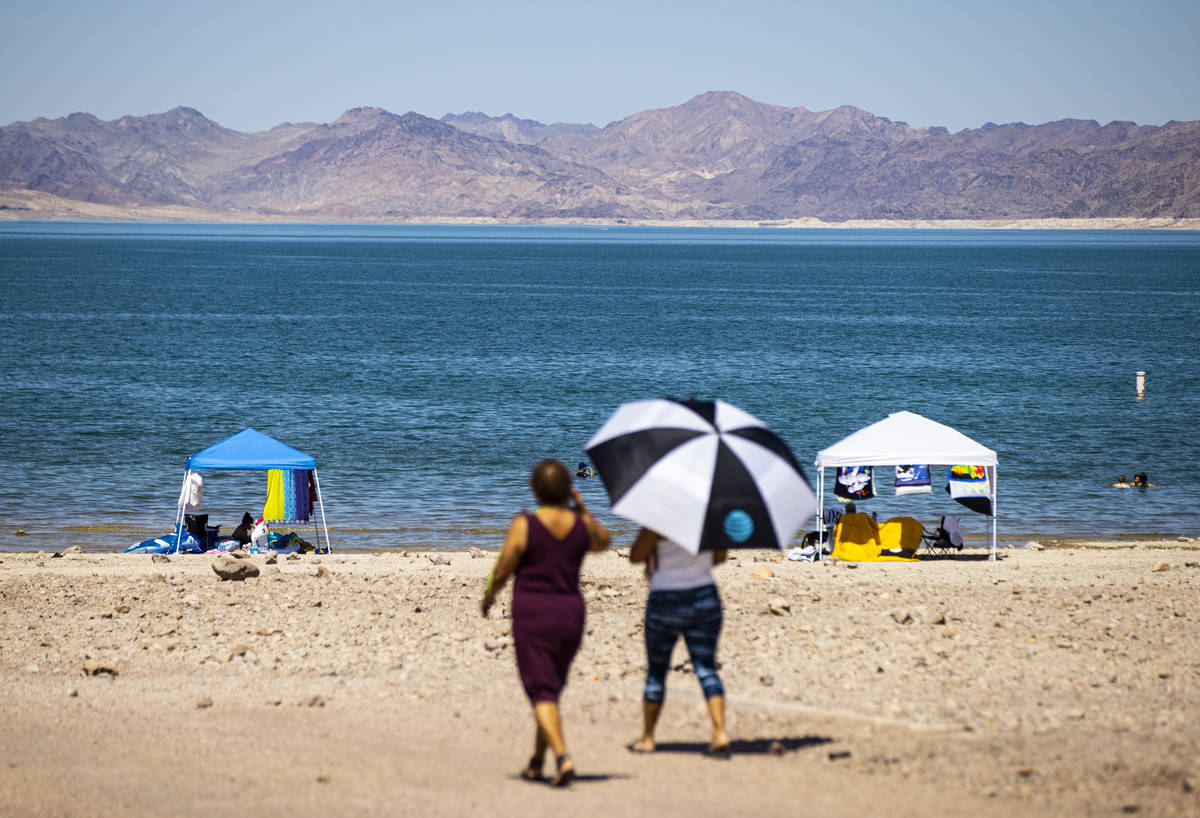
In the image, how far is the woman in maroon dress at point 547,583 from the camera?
261 inches

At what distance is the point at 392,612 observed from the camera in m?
12.6

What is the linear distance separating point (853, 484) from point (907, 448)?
100cm

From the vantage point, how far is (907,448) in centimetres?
1669

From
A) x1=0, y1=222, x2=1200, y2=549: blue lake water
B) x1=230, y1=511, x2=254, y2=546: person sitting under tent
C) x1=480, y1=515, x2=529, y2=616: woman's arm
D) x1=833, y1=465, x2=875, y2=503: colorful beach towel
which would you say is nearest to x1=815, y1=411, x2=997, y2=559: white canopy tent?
x1=833, y1=465, x2=875, y2=503: colorful beach towel

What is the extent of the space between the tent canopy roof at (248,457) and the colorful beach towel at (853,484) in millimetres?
7321

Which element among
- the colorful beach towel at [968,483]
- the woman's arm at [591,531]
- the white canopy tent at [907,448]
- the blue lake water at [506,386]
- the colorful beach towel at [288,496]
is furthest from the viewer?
the blue lake water at [506,386]

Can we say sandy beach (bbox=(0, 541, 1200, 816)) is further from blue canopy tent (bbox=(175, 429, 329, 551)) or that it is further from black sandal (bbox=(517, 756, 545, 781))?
blue canopy tent (bbox=(175, 429, 329, 551))

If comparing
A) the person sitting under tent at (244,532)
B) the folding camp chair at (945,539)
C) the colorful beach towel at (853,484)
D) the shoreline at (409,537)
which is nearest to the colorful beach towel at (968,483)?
the folding camp chair at (945,539)

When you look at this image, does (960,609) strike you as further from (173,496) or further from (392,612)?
(173,496)

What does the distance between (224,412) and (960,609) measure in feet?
89.8

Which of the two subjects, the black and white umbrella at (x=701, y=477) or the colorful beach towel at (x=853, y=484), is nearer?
the black and white umbrella at (x=701, y=477)

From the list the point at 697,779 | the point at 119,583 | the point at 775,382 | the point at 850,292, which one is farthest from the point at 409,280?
the point at 697,779

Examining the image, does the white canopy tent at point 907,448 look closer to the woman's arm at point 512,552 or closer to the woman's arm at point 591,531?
the woman's arm at point 591,531

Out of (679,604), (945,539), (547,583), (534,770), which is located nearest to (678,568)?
(679,604)
